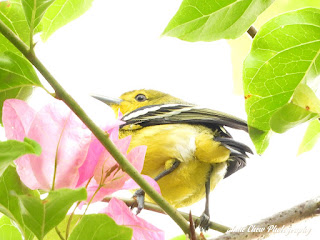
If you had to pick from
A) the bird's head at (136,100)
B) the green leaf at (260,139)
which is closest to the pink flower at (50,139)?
the green leaf at (260,139)

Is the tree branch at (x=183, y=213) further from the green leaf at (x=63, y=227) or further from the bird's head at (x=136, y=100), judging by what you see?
the bird's head at (x=136, y=100)

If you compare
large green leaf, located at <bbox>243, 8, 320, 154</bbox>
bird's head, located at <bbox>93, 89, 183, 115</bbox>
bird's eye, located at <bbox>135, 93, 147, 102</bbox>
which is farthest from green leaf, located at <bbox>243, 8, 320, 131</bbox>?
bird's eye, located at <bbox>135, 93, 147, 102</bbox>

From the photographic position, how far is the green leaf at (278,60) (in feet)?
1.70

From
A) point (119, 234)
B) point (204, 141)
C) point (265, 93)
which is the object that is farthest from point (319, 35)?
point (204, 141)

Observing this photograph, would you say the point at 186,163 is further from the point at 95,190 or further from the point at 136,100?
the point at 95,190

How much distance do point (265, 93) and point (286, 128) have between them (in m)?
0.09

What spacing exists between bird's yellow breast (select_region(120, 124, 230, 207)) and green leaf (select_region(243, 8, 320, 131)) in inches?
27.1

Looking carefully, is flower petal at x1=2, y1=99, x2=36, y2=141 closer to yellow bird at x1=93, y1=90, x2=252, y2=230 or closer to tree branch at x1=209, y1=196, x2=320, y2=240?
tree branch at x1=209, y1=196, x2=320, y2=240

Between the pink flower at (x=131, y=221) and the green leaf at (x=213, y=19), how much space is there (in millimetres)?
185

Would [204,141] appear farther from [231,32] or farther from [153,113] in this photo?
[231,32]

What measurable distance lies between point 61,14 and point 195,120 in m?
0.79

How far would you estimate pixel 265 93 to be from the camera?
1.73 ft

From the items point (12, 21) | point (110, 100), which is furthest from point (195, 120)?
point (12, 21)

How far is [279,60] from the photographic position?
0.53m
